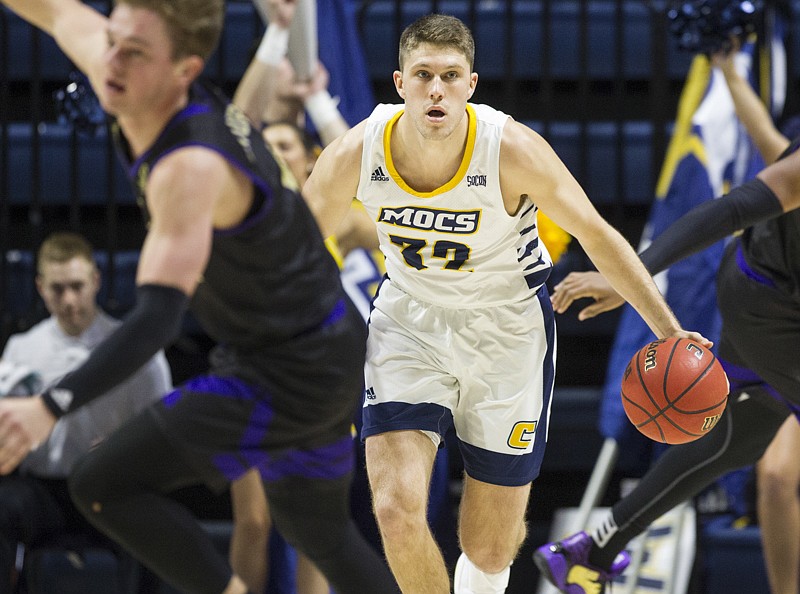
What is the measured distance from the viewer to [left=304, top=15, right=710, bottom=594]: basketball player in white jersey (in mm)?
3533

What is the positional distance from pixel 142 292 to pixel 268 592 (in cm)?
275

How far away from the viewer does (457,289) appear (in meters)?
Result: 3.75

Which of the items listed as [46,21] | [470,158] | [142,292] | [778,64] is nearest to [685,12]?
[778,64]

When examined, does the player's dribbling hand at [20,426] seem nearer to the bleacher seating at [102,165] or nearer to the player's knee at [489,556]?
the player's knee at [489,556]

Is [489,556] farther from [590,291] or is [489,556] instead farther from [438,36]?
[438,36]

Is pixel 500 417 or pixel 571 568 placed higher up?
pixel 500 417

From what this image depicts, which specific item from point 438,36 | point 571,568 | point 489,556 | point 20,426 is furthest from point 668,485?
point 20,426

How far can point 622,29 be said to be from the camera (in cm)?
617

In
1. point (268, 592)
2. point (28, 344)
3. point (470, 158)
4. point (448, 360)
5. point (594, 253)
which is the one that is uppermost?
point (470, 158)

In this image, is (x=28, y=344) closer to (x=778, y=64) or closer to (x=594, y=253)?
(x=594, y=253)

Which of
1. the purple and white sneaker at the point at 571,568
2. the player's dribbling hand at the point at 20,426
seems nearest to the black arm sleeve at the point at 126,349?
the player's dribbling hand at the point at 20,426

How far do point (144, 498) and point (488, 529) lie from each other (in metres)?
1.26

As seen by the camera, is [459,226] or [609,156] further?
[609,156]

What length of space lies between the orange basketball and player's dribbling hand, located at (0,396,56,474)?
1747 millimetres
